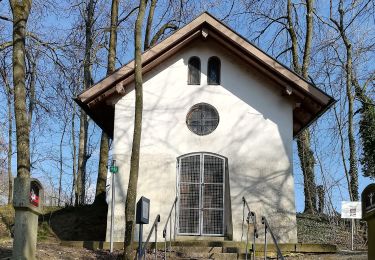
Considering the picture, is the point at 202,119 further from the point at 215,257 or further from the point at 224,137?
the point at 215,257

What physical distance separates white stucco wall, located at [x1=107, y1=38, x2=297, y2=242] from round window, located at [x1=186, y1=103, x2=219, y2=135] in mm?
141

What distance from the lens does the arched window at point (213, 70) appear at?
1534 cm

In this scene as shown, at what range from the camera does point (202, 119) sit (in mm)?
15102

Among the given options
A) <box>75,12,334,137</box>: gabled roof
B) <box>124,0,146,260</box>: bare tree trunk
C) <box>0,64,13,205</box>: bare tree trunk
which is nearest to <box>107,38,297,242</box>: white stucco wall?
<box>75,12,334,137</box>: gabled roof

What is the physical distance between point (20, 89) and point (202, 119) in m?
4.97

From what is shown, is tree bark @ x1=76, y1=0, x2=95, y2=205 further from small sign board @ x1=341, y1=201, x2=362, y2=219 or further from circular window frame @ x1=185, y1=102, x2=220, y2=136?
→ small sign board @ x1=341, y1=201, x2=362, y2=219

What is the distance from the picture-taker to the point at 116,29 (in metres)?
22.1

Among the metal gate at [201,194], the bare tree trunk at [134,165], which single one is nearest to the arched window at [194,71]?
the metal gate at [201,194]

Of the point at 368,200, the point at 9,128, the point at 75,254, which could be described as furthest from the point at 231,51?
the point at 9,128

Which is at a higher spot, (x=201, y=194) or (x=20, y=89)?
A: (x=20, y=89)

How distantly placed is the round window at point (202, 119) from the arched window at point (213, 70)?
0.73 m

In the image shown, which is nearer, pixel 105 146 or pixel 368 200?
pixel 368 200

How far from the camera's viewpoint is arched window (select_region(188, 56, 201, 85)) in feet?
50.4

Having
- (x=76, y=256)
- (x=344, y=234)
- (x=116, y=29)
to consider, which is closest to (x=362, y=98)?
(x=344, y=234)
